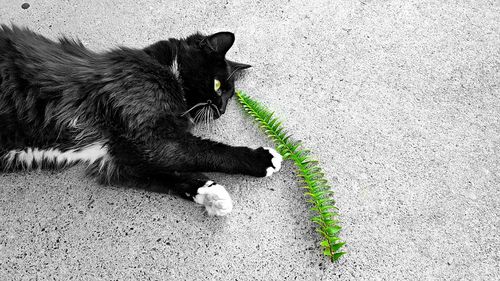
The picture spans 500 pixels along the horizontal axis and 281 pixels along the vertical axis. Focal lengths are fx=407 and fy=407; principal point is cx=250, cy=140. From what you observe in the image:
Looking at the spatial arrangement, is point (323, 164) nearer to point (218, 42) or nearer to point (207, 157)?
point (207, 157)

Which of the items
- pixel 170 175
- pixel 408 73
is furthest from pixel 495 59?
pixel 170 175

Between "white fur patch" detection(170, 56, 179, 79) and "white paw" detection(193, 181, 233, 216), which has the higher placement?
"white fur patch" detection(170, 56, 179, 79)

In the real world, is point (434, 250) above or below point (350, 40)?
below

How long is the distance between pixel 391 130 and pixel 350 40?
539 mm

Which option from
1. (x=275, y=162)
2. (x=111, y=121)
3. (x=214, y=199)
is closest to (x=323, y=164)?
(x=275, y=162)

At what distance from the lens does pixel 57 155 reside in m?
1.62

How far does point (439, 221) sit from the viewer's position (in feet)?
4.99

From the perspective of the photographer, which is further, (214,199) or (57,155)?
(57,155)

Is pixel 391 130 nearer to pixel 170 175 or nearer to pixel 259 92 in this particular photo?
pixel 259 92

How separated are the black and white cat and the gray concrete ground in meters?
0.09

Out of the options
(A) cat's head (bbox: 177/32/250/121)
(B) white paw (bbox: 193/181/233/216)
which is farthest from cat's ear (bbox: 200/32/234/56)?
(B) white paw (bbox: 193/181/233/216)

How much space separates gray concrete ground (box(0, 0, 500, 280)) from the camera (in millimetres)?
1451

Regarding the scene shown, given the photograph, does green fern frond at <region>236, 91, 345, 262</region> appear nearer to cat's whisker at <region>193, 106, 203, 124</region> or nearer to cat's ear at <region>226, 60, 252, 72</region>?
cat's ear at <region>226, 60, 252, 72</region>

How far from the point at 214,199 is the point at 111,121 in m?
0.49
